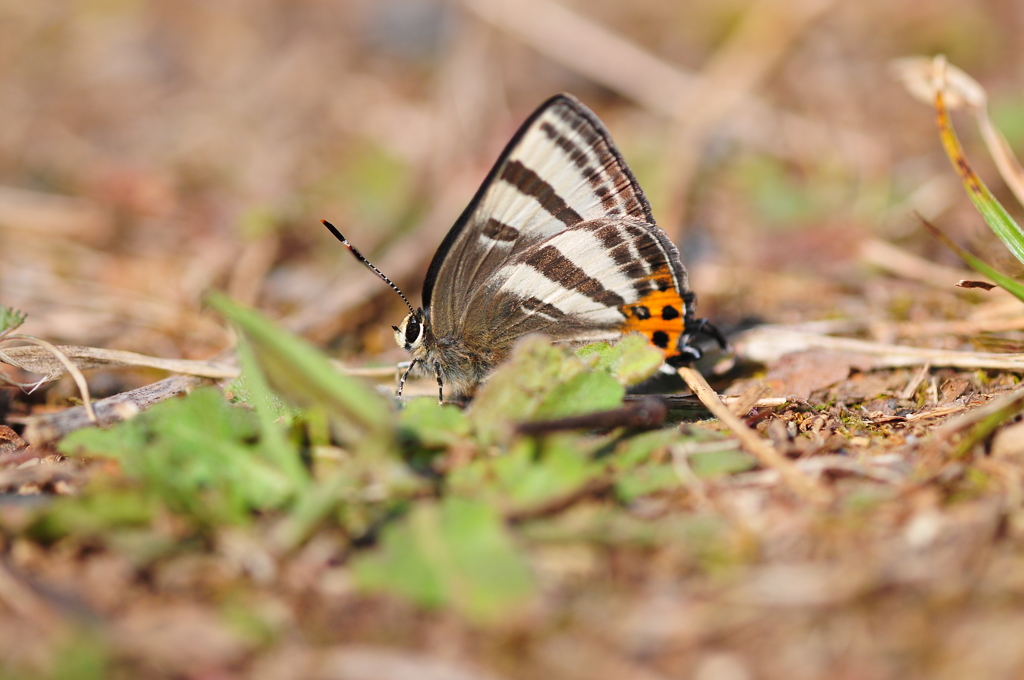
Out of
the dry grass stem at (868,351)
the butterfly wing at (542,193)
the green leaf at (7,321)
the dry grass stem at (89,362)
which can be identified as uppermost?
the green leaf at (7,321)

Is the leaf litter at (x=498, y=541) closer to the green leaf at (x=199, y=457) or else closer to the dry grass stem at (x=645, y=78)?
the green leaf at (x=199, y=457)

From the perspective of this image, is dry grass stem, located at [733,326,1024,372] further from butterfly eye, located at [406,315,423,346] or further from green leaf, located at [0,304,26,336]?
green leaf, located at [0,304,26,336]


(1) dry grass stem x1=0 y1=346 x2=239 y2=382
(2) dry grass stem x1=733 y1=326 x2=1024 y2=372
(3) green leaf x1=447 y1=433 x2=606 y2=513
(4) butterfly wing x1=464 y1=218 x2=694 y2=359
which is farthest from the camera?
(4) butterfly wing x1=464 y1=218 x2=694 y2=359

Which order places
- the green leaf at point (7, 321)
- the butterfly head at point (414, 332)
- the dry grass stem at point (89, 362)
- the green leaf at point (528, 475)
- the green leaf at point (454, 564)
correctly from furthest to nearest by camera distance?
the butterfly head at point (414, 332) < the dry grass stem at point (89, 362) < the green leaf at point (7, 321) < the green leaf at point (528, 475) < the green leaf at point (454, 564)

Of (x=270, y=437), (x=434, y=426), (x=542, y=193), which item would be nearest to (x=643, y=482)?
(x=434, y=426)

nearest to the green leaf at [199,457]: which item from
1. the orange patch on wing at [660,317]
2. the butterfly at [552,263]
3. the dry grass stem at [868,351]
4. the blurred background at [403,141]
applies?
the butterfly at [552,263]

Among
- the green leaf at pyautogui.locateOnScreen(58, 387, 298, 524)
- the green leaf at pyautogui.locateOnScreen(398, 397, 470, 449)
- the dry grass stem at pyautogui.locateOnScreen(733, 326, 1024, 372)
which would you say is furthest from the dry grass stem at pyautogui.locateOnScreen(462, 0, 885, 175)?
the green leaf at pyautogui.locateOnScreen(58, 387, 298, 524)
